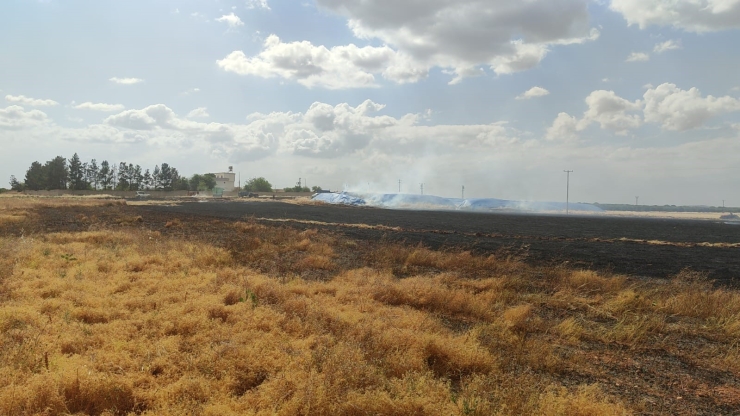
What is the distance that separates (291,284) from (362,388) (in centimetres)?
559

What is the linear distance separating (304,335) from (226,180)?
155 meters

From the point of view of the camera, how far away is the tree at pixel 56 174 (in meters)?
103

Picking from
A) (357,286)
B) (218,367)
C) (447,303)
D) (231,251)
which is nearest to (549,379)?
(447,303)

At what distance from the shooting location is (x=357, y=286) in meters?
10.6

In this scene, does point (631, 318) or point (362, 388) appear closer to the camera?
point (362, 388)

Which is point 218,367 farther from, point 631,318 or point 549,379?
point 631,318

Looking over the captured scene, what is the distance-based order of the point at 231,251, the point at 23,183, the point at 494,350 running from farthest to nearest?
the point at 23,183, the point at 231,251, the point at 494,350

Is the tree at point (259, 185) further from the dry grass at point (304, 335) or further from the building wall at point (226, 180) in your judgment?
the dry grass at point (304, 335)

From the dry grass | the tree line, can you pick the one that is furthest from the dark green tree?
the dry grass

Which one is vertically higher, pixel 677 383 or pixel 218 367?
pixel 218 367

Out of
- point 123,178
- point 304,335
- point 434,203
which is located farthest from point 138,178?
point 304,335

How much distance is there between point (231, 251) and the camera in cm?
1420

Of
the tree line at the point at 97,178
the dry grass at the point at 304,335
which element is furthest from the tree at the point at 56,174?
the dry grass at the point at 304,335

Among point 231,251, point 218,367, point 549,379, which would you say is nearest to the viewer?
point 218,367
